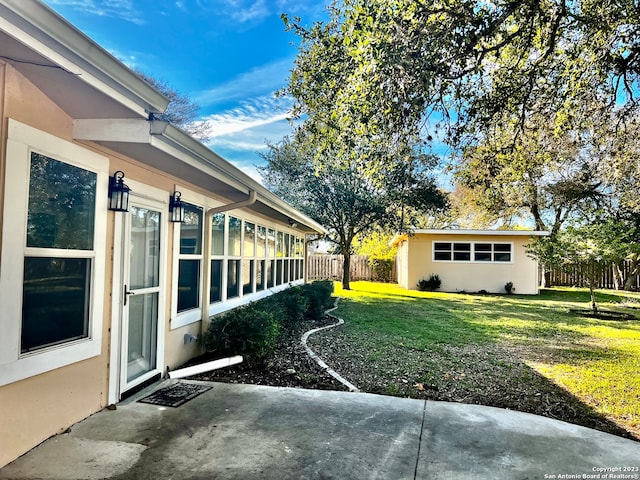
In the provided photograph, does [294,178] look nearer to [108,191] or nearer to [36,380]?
[108,191]

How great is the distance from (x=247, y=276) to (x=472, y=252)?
43.4 ft

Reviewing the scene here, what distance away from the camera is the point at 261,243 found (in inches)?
335

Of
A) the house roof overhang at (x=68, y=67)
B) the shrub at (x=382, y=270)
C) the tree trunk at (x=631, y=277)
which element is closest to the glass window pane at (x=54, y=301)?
the house roof overhang at (x=68, y=67)

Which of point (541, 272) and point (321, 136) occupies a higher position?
point (321, 136)

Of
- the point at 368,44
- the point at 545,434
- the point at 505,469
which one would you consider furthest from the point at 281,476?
the point at 368,44

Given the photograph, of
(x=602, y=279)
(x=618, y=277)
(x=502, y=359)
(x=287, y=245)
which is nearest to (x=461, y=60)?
(x=502, y=359)

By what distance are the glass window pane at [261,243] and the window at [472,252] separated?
37.4 ft

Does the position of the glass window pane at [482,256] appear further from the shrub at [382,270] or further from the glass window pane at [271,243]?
the glass window pane at [271,243]

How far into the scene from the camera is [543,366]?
229 inches

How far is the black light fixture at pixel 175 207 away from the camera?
15.4 ft

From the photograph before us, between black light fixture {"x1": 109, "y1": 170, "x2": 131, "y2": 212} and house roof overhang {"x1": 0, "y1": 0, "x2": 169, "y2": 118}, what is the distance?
2.29ft

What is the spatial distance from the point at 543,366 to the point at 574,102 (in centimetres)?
389

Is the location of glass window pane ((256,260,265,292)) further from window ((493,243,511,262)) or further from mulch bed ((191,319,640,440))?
window ((493,243,511,262))

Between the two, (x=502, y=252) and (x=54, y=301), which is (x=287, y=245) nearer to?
(x=54, y=301)
